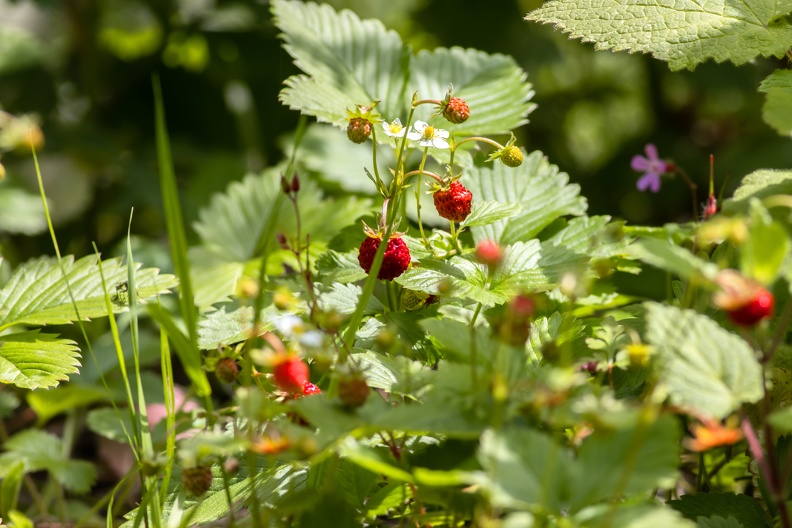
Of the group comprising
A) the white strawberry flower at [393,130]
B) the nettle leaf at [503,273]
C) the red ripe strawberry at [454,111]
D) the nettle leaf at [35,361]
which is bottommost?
the nettle leaf at [35,361]

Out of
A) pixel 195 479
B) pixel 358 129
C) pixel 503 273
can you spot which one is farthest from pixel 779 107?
pixel 195 479

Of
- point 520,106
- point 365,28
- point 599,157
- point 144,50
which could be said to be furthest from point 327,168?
point 144,50

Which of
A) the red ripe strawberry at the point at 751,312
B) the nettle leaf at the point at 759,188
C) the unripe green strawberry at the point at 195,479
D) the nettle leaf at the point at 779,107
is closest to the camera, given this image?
the red ripe strawberry at the point at 751,312

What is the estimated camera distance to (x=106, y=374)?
161 centimetres

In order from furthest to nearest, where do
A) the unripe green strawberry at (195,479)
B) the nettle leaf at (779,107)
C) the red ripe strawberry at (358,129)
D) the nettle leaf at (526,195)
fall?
1. the nettle leaf at (526,195)
2. the red ripe strawberry at (358,129)
3. the nettle leaf at (779,107)
4. the unripe green strawberry at (195,479)

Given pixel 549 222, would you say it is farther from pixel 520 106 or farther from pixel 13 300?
pixel 13 300

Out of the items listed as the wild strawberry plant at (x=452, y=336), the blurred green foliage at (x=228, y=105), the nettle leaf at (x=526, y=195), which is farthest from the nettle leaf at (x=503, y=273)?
the blurred green foliage at (x=228, y=105)

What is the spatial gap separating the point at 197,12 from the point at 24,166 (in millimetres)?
767

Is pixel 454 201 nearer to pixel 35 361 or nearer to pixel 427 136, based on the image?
pixel 427 136

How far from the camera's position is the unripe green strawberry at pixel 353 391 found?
0.67 metres

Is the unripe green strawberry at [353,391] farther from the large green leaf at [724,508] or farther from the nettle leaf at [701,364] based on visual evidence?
the large green leaf at [724,508]

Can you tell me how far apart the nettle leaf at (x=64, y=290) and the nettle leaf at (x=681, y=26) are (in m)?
0.62

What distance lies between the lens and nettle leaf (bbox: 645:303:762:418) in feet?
1.99

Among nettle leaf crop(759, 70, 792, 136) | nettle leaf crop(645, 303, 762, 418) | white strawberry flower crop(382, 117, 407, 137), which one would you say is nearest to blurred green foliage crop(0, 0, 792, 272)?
white strawberry flower crop(382, 117, 407, 137)
